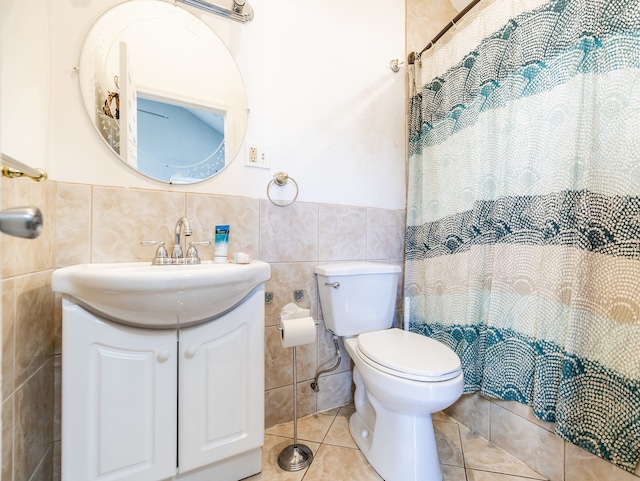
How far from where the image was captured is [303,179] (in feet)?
4.80

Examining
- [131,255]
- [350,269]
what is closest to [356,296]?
[350,269]

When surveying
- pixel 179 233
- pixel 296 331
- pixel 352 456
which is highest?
pixel 179 233

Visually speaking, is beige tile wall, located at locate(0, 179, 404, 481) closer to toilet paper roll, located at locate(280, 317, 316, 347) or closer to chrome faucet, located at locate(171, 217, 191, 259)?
chrome faucet, located at locate(171, 217, 191, 259)

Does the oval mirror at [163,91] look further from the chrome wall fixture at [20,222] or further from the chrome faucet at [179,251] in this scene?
the chrome wall fixture at [20,222]

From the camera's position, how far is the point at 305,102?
147 centimetres

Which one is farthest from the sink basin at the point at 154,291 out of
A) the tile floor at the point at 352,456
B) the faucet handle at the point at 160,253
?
the tile floor at the point at 352,456

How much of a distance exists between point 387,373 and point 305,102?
120cm

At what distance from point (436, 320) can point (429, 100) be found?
1.07 meters

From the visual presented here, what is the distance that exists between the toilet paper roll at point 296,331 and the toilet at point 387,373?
0.21 meters

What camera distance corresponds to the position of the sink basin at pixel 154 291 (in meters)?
0.77

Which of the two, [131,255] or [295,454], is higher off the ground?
[131,255]

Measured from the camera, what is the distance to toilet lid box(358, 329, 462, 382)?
100 centimetres

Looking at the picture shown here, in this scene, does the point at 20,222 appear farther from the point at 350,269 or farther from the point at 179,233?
the point at 350,269

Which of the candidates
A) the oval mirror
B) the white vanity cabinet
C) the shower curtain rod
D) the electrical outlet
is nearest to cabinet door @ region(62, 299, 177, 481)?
the white vanity cabinet
